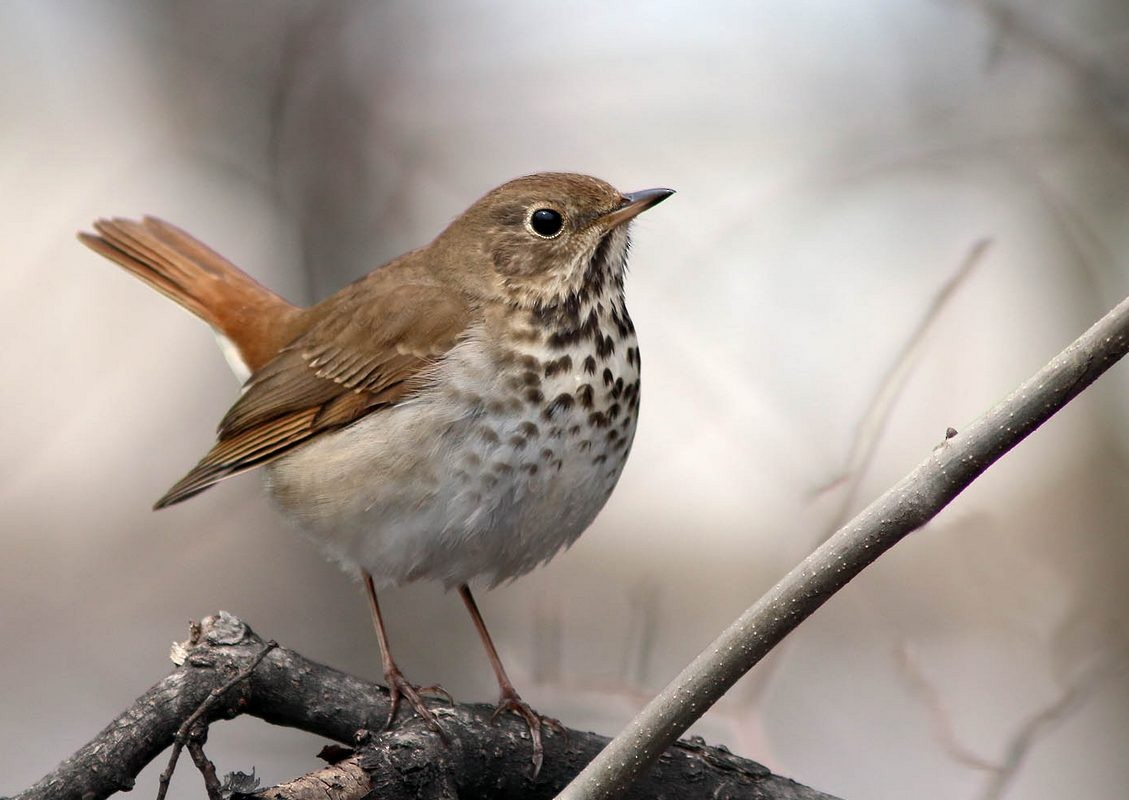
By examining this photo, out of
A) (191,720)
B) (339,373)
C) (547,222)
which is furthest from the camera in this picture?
(339,373)

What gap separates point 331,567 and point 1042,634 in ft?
9.51

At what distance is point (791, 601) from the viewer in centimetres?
197

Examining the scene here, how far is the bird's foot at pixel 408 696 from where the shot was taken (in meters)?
2.94

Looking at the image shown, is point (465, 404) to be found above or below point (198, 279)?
below

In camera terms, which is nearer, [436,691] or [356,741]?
[356,741]

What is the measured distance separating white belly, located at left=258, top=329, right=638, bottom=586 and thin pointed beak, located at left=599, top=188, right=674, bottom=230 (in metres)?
0.33

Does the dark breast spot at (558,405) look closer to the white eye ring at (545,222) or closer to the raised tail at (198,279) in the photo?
the white eye ring at (545,222)

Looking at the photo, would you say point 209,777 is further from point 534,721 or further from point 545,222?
point 545,222

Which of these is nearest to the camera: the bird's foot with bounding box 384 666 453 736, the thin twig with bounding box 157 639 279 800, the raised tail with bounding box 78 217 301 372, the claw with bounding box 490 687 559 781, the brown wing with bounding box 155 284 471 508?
the thin twig with bounding box 157 639 279 800

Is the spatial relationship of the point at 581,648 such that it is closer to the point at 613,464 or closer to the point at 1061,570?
the point at 1061,570

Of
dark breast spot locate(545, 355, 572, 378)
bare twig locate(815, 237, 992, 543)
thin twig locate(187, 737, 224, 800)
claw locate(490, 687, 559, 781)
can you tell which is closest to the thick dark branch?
claw locate(490, 687, 559, 781)

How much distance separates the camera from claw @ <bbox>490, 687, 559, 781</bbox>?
306 centimetres

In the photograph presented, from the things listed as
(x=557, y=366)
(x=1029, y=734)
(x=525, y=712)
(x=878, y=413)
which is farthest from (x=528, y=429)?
(x=1029, y=734)

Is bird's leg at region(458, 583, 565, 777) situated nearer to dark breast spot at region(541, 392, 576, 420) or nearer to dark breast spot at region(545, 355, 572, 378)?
dark breast spot at region(541, 392, 576, 420)
